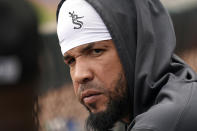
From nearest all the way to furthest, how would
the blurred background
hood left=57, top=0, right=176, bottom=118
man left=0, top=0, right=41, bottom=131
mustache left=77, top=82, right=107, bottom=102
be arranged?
man left=0, top=0, right=41, bottom=131
hood left=57, top=0, right=176, bottom=118
mustache left=77, top=82, right=107, bottom=102
the blurred background

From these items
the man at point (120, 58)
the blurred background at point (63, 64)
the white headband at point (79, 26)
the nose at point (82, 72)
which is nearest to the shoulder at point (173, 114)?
the man at point (120, 58)

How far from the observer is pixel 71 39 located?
127 inches

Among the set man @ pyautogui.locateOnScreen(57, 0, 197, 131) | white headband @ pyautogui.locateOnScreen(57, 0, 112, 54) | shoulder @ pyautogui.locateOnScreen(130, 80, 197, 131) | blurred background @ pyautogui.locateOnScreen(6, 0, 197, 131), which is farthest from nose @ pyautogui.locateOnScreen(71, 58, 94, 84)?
blurred background @ pyautogui.locateOnScreen(6, 0, 197, 131)

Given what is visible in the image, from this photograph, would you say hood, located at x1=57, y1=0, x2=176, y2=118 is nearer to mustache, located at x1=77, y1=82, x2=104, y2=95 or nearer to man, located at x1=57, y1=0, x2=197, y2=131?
man, located at x1=57, y1=0, x2=197, y2=131

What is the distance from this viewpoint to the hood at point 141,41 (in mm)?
2841

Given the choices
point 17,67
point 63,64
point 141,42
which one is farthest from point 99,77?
point 63,64

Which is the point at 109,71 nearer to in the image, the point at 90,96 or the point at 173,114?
the point at 90,96

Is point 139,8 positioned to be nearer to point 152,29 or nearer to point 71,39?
point 152,29

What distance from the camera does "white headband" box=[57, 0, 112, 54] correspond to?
315 centimetres

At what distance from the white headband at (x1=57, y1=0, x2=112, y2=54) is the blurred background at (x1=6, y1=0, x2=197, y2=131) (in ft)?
7.42

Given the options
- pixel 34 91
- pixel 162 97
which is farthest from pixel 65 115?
pixel 34 91

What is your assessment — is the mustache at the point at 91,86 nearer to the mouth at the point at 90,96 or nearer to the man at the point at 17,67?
the mouth at the point at 90,96

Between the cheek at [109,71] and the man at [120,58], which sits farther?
the cheek at [109,71]

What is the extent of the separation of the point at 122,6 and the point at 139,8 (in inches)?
5.1
